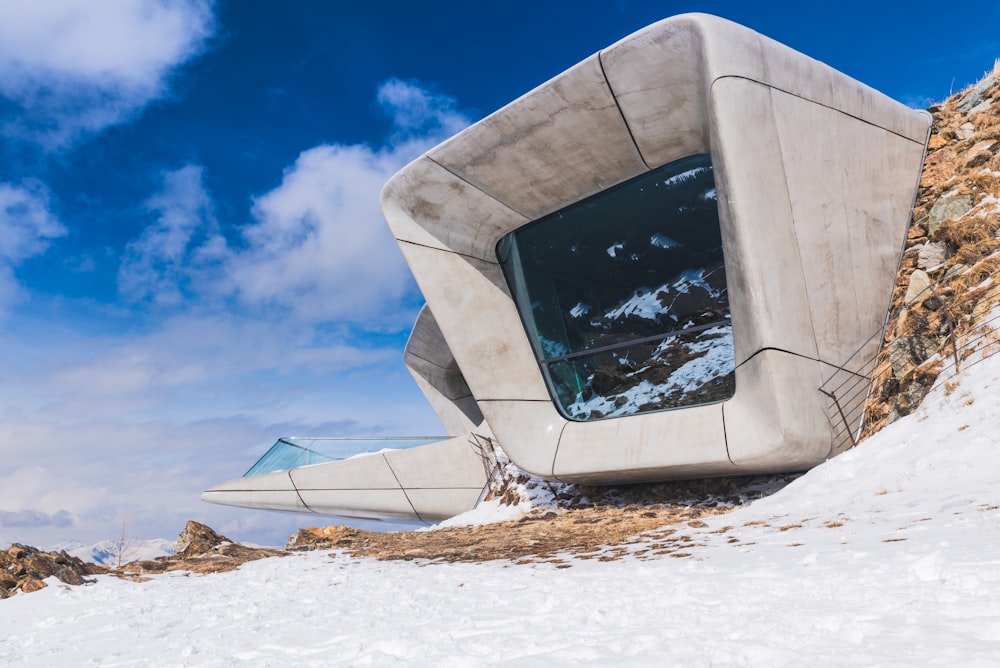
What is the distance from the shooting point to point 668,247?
11.4 meters

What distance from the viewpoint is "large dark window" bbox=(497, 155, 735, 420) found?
11016mm

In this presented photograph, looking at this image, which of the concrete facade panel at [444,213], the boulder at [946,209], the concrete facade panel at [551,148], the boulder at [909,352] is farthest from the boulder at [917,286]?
the concrete facade panel at [444,213]

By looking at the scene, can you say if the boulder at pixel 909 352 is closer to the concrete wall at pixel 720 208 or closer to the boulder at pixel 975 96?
the concrete wall at pixel 720 208

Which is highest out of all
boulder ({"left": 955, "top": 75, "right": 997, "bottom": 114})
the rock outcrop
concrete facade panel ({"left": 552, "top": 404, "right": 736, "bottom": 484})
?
boulder ({"left": 955, "top": 75, "right": 997, "bottom": 114})

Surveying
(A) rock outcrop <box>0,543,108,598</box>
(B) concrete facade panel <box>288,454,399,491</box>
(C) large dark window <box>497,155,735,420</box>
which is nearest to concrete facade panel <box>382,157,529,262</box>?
(C) large dark window <box>497,155,735,420</box>

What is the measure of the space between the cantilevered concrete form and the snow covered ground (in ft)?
7.11

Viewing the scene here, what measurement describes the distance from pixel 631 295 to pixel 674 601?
834cm

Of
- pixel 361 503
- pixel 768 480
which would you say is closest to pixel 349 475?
pixel 361 503

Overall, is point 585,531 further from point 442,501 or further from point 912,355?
point 442,501

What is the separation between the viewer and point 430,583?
5.86 meters

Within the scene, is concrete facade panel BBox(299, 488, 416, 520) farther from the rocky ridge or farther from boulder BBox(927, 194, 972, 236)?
boulder BBox(927, 194, 972, 236)

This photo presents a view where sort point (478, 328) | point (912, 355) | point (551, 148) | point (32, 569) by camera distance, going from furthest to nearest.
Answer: point (478, 328) → point (551, 148) → point (912, 355) → point (32, 569)

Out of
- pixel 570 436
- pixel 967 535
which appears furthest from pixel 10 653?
pixel 570 436

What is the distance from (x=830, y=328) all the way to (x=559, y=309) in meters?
4.62
